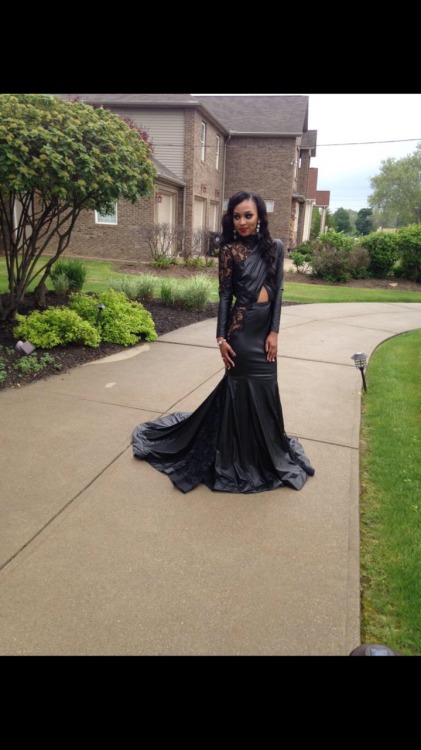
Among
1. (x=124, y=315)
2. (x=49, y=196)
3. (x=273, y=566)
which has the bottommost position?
(x=273, y=566)

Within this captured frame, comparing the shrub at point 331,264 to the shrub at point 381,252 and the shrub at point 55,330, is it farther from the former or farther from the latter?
the shrub at point 55,330

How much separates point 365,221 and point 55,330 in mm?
102524

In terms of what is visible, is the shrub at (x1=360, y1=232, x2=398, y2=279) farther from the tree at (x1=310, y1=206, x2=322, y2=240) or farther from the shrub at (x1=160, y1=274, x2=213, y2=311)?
the tree at (x1=310, y1=206, x2=322, y2=240)

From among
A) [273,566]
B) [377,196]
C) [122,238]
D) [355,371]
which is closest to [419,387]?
[355,371]

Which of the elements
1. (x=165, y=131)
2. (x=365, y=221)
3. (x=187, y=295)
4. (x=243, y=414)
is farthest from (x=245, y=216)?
(x=365, y=221)

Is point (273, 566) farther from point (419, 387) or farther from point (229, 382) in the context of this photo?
point (419, 387)

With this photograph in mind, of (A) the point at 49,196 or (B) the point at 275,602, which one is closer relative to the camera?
(B) the point at 275,602

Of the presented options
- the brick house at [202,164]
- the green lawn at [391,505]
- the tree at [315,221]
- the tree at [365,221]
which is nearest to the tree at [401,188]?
the tree at [315,221]

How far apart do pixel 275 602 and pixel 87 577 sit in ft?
3.26

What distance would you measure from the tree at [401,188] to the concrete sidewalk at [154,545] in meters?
66.8

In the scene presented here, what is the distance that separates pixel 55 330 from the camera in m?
6.75

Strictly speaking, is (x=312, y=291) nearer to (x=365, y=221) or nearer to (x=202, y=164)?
(x=202, y=164)

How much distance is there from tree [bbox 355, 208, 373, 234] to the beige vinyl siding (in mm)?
83809

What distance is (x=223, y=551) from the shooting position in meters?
2.92
